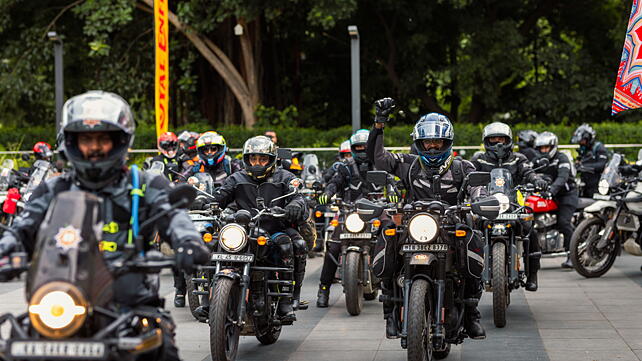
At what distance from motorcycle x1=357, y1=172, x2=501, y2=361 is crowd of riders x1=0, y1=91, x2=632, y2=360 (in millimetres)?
45

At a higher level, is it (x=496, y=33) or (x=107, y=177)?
(x=496, y=33)

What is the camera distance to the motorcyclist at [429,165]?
8.13 m

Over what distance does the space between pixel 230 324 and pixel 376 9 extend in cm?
2309

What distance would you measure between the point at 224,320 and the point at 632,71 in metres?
4.96

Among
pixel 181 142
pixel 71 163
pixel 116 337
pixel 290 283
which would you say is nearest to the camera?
pixel 116 337

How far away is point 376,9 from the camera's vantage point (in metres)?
30.1

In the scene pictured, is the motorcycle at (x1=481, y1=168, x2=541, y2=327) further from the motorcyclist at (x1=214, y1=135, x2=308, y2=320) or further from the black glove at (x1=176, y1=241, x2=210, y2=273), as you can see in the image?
the black glove at (x1=176, y1=241, x2=210, y2=273)

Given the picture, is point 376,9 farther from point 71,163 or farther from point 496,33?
point 71,163

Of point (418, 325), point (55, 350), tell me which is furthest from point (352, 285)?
point (55, 350)


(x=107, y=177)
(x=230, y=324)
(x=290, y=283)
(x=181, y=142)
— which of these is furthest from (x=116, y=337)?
(x=181, y=142)

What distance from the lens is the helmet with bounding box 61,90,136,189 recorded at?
196 inches

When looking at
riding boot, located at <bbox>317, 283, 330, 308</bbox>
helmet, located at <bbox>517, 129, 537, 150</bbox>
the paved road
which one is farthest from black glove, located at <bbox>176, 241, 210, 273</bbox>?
helmet, located at <bbox>517, 129, 537, 150</bbox>

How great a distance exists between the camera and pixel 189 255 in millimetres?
4820

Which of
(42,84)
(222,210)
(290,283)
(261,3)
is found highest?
(261,3)
